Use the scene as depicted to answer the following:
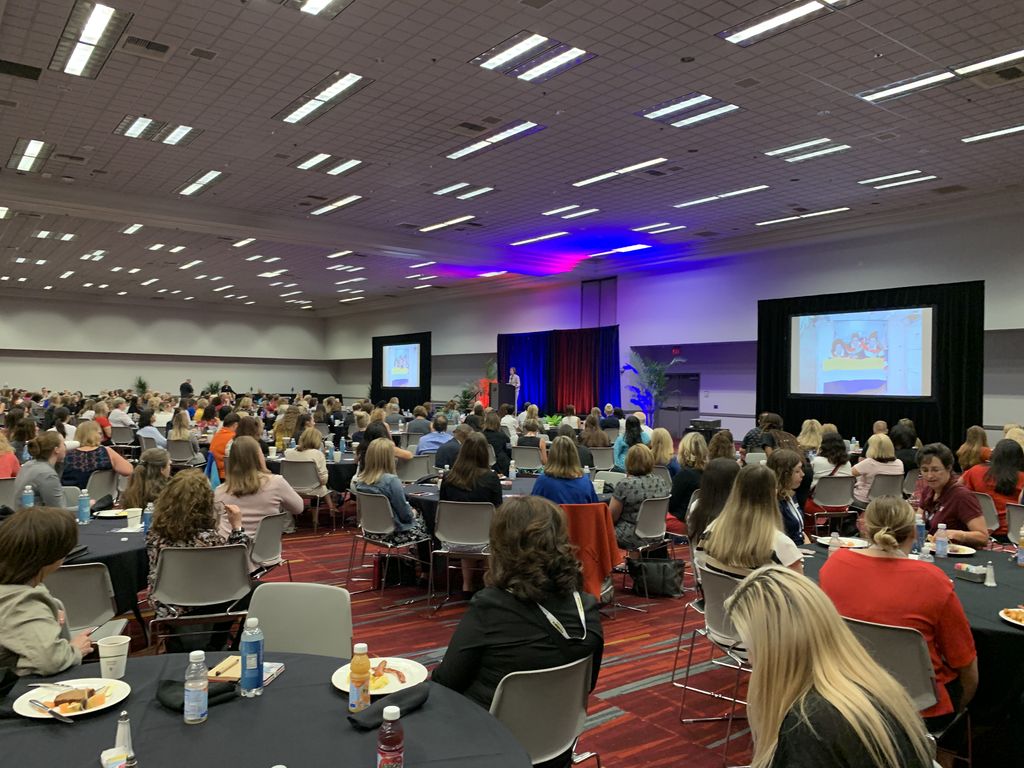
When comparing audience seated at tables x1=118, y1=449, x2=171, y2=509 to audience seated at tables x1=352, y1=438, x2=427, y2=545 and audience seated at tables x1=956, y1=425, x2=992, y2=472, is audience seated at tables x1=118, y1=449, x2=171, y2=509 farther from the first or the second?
audience seated at tables x1=956, y1=425, x2=992, y2=472

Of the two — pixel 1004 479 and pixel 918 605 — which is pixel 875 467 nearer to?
pixel 1004 479

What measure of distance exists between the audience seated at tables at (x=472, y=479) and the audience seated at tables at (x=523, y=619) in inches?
128

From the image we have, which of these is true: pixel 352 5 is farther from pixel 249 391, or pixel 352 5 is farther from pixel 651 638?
pixel 249 391

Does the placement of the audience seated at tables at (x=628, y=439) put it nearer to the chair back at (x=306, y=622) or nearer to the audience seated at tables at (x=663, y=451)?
the audience seated at tables at (x=663, y=451)

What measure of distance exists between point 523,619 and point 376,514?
3.98 m

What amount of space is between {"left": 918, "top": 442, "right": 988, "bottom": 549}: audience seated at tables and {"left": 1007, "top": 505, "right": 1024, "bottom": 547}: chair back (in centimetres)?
69

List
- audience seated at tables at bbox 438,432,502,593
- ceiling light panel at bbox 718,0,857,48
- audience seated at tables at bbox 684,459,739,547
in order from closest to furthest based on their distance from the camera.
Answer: audience seated at tables at bbox 684,459,739,547 < audience seated at tables at bbox 438,432,502,593 < ceiling light panel at bbox 718,0,857,48

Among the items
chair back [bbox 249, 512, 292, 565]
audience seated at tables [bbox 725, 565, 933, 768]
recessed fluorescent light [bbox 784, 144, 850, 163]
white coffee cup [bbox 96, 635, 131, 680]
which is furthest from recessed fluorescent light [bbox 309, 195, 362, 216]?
audience seated at tables [bbox 725, 565, 933, 768]

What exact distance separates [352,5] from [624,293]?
14541mm

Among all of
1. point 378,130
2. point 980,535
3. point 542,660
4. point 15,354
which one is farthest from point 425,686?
point 15,354

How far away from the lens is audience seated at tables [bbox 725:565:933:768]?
1401 millimetres

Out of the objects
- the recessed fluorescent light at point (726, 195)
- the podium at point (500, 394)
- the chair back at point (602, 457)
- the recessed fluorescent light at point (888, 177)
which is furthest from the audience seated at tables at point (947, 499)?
the podium at point (500, 394)

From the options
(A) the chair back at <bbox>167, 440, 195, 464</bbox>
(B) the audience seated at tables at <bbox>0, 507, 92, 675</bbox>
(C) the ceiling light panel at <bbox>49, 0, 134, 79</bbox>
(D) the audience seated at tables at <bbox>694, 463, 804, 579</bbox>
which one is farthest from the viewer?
(A) the chair back at <bbox>167, 440, 195, 464</bbox>

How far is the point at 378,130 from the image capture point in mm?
9758
